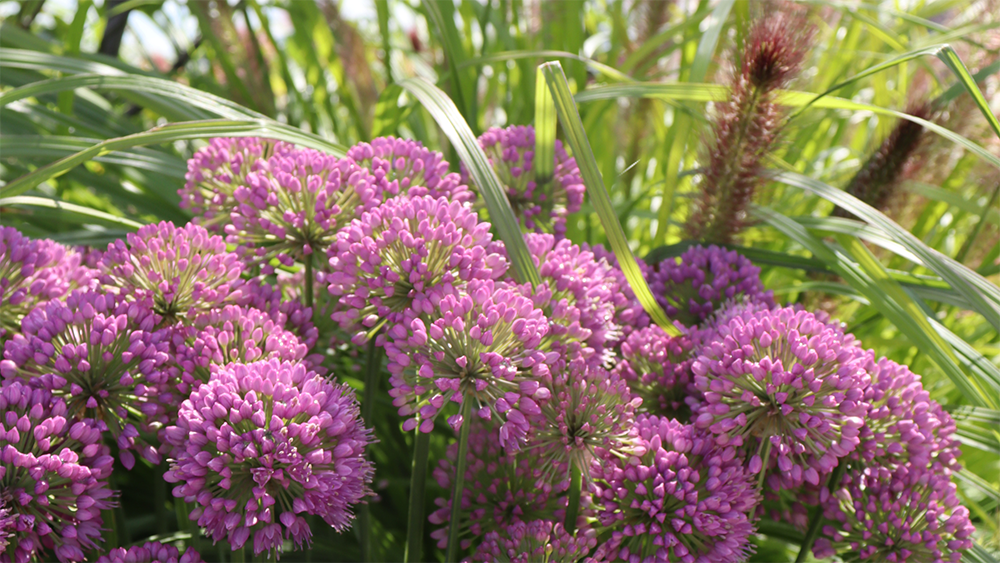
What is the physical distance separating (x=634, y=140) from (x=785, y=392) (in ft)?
4.89

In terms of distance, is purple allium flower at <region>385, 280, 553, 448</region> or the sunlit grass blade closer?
purple allium flower at <region>385, 280, 553, 448</region>

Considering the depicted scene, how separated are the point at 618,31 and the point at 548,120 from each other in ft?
4.80

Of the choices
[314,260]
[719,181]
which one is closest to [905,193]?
[719,181]

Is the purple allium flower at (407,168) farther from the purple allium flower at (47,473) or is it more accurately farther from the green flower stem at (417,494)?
the purple allium flower at (47,473)

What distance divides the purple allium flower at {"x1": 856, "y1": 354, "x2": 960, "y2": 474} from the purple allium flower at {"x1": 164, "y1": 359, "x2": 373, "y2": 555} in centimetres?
75

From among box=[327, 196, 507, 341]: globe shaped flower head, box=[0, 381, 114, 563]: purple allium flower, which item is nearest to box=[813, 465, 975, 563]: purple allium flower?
box=[327, 196, 507, 341]: globe shaped flower head

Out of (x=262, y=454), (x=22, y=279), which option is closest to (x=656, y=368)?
(x=262, y=454)

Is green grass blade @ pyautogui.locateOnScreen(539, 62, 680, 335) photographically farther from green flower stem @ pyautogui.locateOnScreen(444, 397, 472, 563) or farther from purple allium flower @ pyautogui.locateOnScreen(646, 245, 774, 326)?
green flower stem @ pyautogui.locateOnScreen(444, 397, 472, 563)

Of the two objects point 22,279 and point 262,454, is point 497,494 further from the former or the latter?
point 22,279

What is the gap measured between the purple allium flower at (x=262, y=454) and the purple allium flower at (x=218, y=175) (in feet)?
1.34

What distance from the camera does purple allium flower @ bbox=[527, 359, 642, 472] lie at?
829mm

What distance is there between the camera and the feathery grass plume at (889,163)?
1417 millimetres

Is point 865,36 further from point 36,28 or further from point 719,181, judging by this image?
point 36,28

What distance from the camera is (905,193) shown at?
1592 mm
